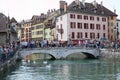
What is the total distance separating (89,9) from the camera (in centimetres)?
8412

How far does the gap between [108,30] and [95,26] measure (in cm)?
538

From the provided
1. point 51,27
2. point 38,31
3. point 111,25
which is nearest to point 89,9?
point 111,25

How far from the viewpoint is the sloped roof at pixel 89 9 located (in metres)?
80.8

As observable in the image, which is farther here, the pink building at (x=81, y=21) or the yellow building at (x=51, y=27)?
the yellow building at (x=51, y=27)

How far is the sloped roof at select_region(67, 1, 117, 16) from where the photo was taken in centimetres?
8081

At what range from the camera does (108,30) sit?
88000mm

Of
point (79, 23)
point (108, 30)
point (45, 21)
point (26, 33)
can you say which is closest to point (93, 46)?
point (79, 23)

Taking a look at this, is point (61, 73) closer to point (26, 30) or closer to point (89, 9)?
point (89, 9)

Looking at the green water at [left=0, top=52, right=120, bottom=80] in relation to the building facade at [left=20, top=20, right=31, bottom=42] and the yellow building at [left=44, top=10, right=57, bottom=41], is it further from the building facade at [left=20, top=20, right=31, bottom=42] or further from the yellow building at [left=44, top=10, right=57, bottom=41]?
the building facade at [left=20, top=20, right=31, bottom=42]

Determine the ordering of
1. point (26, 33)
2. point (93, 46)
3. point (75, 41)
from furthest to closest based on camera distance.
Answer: point (26, 33) < point (75, 41) < point (93, 46)

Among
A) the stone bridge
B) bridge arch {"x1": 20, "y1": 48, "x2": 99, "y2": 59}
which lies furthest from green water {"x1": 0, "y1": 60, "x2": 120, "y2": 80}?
bridge arch {"x1": 20, "y1": 48, "x2": 99, "y2": 59}

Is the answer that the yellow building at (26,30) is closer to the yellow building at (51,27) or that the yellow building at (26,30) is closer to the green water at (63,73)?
the yellow building at (51,27)

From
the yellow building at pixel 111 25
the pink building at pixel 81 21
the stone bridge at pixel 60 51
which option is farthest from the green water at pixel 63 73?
the yellow building at pixel 111 25

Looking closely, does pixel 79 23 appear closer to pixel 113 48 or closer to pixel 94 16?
pixel 94 16
